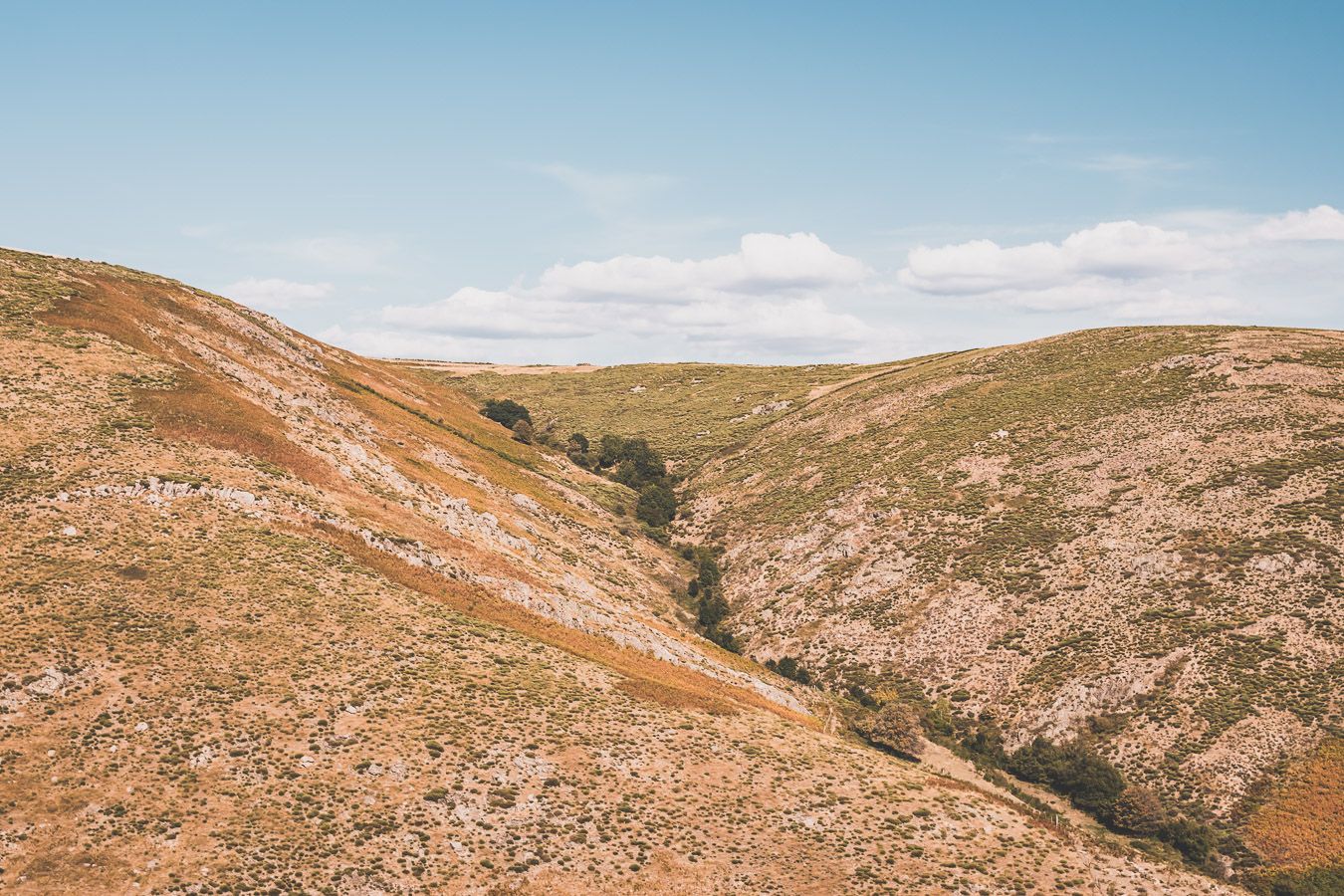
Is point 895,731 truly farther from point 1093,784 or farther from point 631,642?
point 631,642

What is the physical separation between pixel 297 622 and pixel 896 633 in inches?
1987

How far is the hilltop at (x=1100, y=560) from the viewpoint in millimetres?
49750

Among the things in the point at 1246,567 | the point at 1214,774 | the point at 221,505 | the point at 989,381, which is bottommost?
the point at 1214,774

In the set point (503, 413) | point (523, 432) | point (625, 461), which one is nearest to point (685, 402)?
point (625, 461)

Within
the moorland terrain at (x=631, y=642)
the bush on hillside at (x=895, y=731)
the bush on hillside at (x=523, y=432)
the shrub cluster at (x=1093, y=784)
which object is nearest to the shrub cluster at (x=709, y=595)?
the moorland terrain at (x=631, y=642)

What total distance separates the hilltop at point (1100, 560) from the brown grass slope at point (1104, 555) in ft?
0.69

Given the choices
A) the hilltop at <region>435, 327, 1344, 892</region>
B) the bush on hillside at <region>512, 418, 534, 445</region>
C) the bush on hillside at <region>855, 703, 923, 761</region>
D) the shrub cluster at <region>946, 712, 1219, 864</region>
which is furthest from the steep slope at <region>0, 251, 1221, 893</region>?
the bush on hillside at <region>512, 418, 534, 445</region>

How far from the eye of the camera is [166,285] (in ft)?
303

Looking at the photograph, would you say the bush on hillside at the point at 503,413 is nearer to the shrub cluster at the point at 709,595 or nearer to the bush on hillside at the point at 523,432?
the bush on hillside at the point at 523,432

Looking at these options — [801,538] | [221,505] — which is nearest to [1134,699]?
[801,538]

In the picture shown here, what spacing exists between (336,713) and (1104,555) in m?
63.4

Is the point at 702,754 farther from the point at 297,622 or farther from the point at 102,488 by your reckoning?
the point at 102,488

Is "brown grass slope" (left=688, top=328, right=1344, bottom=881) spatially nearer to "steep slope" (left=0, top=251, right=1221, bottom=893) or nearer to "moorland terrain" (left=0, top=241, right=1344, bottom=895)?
"moorland terrain" (left=0, top=241, right=1344, bottom=895)

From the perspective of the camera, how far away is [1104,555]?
227 feet
